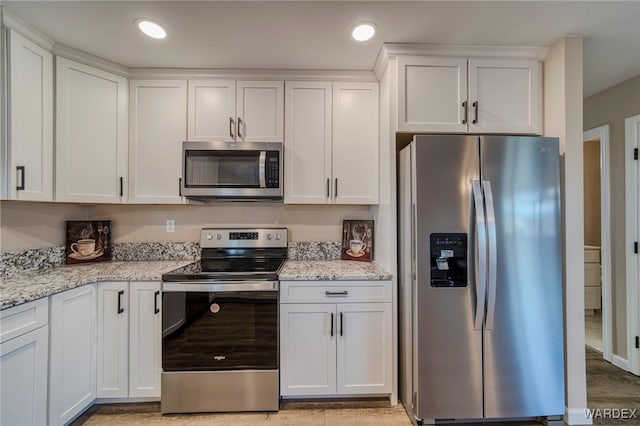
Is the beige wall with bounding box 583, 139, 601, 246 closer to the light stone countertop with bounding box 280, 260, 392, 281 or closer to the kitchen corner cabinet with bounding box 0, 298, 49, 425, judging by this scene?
the light stone countertop with bounding box 280, 260, 392, 281

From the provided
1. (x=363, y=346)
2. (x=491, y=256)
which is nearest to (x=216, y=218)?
(x=363, y=346)

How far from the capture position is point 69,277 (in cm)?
176

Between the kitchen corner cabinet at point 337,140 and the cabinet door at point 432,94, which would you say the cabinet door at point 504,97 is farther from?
the kitchen corner cabinet at point 337,140

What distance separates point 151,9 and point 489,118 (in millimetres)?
2210

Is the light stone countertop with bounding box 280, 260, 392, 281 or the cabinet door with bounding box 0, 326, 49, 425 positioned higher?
the light stone countertop with bounding box 280, 260, 392, 281

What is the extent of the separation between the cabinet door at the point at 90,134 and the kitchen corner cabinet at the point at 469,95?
2.13 meters

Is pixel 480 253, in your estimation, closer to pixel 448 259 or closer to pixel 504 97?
pixel 448 259

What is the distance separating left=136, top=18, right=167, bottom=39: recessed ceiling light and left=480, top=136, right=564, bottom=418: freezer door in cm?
208

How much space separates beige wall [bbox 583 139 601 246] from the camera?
3.96 m

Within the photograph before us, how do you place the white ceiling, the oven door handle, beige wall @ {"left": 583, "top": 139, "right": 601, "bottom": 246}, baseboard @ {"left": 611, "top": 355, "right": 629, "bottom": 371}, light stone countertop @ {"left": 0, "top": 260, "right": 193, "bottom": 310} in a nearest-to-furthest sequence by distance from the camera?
light stone countertop @ {"left": 0, "top": 260, "right": 193, "bottom": 310} → the white ceiling → the oven door handle → baseboard @ {"left": 611, "top": 355, "right": 629, "bottom": 371} → beige wall @ {"left": 583, "top": 139, "right": 601, "bottom": 246}

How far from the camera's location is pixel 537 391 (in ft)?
5.44

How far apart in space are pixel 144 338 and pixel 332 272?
1329 millimetres

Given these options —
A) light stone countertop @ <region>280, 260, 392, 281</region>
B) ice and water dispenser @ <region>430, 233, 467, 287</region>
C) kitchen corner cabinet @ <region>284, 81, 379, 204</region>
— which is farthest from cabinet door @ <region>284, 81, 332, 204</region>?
ice and water dispenser @ <region>430, 233, 467, 287</region>

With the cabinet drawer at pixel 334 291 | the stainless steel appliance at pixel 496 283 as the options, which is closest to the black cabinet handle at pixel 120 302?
the cabinet drawer at pixel 334 291
